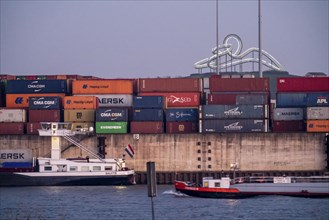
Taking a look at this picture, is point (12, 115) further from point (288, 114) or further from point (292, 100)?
point (292, 100)

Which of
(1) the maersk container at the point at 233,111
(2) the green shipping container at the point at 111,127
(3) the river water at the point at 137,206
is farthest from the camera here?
(2) the green shipping container at the point at 111,127

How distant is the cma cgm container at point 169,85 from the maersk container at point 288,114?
7.50m

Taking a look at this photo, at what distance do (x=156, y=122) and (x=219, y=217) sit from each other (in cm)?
2744

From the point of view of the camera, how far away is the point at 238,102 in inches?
3888

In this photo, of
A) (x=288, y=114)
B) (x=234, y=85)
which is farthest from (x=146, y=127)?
(x=288, y=114)

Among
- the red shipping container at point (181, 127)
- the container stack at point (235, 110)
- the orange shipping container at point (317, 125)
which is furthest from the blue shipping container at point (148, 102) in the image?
the orange shipping container at point (317, 125)

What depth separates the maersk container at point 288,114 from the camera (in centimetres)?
9881

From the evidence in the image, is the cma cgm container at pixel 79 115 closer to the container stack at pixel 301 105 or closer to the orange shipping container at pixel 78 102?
the orange shipping container at pixel 78 102

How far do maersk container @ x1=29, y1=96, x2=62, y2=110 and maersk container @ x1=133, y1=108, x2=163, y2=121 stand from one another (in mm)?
7260

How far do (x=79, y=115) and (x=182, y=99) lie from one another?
9519 mm

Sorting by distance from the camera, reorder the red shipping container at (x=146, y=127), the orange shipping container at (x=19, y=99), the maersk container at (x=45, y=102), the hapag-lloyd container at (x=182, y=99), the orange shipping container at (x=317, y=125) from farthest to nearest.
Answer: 1. the orange shipping container at (x=19, y=99)
2. the hapag-lloyd container at (x=182, y=99)
3. the maersk container at (x=45, y=102)
4. the red shipping container at (x=146, y=127)
5. the orange shipping container at (x=317, y=125)

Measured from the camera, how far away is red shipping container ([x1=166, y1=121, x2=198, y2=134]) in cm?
9900

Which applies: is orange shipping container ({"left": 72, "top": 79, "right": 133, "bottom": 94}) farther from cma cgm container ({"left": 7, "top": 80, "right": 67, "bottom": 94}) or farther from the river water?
the river water

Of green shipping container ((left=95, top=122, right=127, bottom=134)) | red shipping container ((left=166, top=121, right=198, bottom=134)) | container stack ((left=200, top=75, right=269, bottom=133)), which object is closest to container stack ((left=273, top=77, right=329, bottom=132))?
container stack ((left=200, top=75, right=269, bottom=133))
